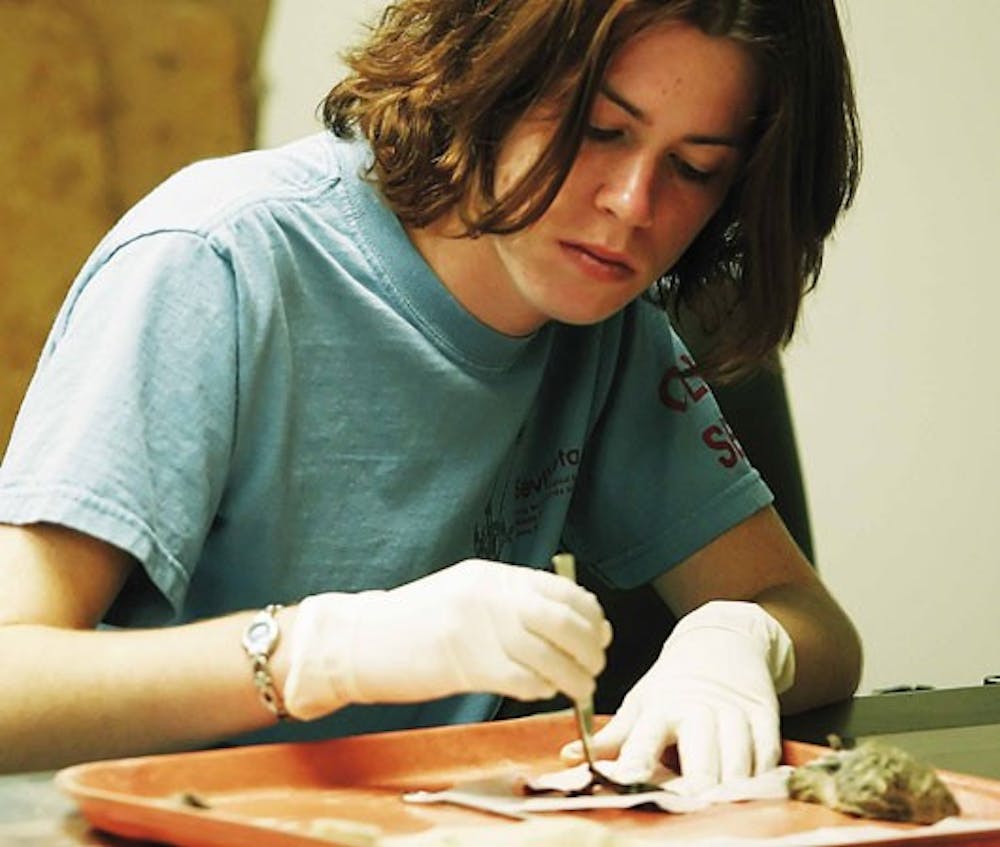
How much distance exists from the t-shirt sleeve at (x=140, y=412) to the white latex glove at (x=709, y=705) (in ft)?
0.98

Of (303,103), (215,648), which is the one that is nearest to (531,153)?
(215,648)

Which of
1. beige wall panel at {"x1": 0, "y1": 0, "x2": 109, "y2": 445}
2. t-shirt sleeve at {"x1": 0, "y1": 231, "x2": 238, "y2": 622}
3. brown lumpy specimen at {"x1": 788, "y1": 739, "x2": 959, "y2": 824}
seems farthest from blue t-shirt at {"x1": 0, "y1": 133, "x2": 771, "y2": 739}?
beige wall panel at {"x1": 0, "y1": 0, "x2": 109, "y2": 445}

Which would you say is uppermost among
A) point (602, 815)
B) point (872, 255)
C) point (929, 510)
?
point (872, 255)

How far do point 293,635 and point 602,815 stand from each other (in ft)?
0.71

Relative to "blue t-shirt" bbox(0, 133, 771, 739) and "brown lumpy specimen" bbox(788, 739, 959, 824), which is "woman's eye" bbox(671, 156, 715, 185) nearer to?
"blue t-shirt" bbox(0, 133, 771, 739)

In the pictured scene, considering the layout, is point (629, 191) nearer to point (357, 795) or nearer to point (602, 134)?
point (602, 134)

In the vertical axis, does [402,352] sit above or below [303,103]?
below

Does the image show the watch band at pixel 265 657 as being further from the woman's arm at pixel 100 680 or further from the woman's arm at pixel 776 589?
the woman's arm at pixel 776 589

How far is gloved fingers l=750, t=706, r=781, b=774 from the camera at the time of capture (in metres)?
0.96

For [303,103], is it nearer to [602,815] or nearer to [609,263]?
[609,263]

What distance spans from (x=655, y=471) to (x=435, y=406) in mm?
281

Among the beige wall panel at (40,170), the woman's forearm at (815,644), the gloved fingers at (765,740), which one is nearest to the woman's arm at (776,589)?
the woman's forearm at (815,644)

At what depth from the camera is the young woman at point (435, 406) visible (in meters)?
0.93

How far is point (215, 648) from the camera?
94 cm
